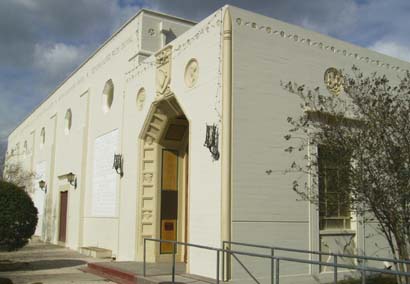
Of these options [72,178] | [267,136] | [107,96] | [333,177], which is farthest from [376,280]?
[72,178]

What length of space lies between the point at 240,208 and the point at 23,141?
97.0ft

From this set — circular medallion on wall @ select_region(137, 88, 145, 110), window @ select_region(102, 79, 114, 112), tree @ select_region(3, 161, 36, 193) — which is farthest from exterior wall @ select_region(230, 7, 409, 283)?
tree @ select_region(3, 161, 36, 193)

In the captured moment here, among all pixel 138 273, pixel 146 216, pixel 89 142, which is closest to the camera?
pixel 138 273

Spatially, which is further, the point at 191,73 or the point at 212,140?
the point at 191,73

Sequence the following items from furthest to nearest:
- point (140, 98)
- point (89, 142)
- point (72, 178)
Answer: point (72, 178), point (89, 142), point (140, 98)

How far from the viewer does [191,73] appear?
11.8 m

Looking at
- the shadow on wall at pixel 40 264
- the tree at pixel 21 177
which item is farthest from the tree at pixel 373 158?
the tree at pixel 21 177

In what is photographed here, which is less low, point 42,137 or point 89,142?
point 42,137

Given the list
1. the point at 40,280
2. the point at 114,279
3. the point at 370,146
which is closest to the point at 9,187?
the point at 40,280

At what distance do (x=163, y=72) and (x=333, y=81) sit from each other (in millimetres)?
4241

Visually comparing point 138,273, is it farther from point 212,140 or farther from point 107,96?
point 107,96

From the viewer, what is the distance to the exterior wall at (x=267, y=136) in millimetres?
10273

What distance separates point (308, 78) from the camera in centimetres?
1178

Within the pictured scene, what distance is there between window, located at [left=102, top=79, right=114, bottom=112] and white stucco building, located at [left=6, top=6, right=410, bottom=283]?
0.05 metres
